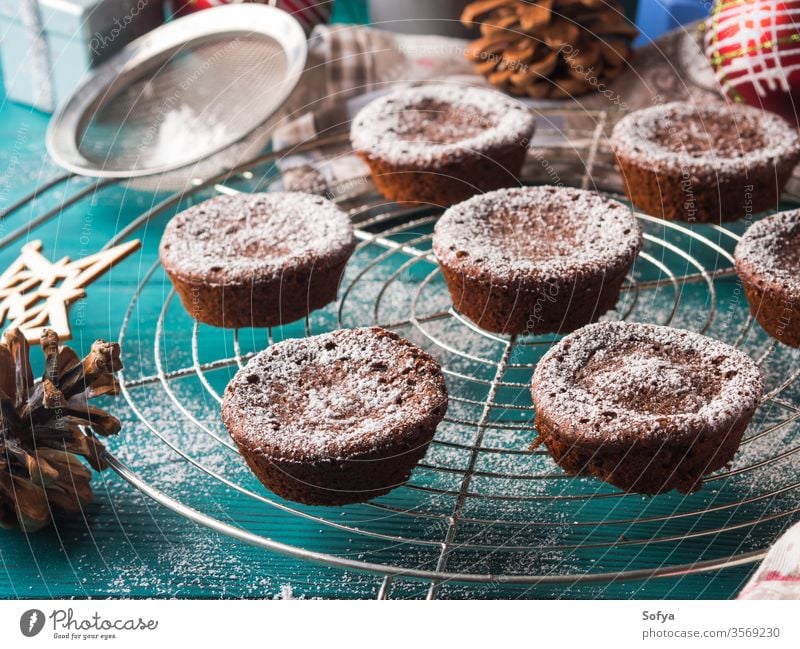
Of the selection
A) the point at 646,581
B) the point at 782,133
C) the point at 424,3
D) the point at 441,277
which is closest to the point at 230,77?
the point at 424,3

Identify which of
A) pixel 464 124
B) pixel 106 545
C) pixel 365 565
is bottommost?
pixel 106 545

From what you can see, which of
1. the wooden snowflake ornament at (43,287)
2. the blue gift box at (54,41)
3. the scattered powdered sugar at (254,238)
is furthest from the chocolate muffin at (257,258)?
the blue gift box at (54,41)

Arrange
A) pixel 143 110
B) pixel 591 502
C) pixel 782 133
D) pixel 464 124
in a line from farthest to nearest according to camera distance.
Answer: pixel 143 110 → pixel 464 124 → pixel 782 133 → pixel 591 502

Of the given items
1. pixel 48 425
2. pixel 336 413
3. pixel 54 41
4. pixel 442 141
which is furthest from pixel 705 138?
pixel 54 41

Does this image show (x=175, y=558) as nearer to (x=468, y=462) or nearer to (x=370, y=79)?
(x=468, y=462)

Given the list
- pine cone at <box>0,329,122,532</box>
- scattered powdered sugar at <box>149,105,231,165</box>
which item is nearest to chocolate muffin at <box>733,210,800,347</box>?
pine cone at <box>0,329,122,532</box>

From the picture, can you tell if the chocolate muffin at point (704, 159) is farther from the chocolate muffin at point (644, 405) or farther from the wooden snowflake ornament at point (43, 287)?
the wooden snowflake ornament at point (43, 287)

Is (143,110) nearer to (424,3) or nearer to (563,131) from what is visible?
(424,3)
